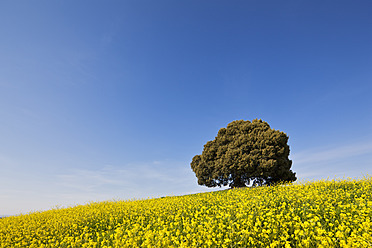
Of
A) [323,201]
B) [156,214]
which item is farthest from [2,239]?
[323,201]

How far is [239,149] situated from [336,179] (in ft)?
Answer: 28.9

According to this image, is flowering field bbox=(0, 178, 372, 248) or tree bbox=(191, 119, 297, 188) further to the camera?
tree bbox=(191, 119, 297, 188)

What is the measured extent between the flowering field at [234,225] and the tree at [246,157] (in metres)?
7.60

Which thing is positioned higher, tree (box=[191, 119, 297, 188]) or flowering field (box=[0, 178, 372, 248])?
tree (box=[191, 119, 297, 188])

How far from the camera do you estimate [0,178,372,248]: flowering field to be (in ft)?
18.5

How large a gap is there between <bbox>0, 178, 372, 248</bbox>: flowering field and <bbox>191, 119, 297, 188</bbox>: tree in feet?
24.9

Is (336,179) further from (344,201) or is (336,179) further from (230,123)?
(230,123)

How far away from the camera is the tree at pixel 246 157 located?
2120cm

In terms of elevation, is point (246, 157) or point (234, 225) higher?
point (246, 157)

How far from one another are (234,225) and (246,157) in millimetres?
15012

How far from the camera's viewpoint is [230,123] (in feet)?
82.5

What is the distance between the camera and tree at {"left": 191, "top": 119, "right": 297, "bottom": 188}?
21203 mm

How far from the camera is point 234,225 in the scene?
6.82m

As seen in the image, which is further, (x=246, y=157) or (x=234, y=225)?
(x=246, y=157)
